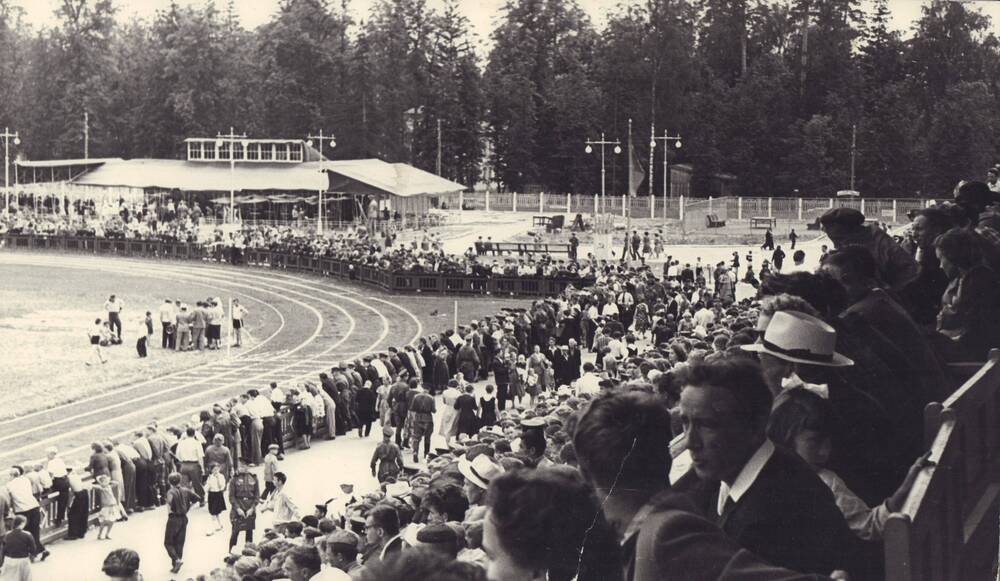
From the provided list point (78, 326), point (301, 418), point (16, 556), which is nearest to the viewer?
point (16, 556)

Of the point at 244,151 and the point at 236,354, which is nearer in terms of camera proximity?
the point at 236,354

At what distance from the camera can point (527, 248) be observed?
62.8 meters

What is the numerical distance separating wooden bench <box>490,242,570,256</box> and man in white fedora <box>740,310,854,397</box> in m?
54.0

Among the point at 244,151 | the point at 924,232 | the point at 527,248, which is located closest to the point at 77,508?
the point at 924,232

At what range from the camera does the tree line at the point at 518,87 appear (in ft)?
241

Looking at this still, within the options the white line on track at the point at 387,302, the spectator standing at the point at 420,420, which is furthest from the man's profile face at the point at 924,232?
the white line on track at the point at 387,302

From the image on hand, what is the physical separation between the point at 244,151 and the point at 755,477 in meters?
87.9

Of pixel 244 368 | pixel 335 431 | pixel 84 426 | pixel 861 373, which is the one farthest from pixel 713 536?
pixel 244 368

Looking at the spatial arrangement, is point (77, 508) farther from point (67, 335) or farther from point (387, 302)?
point (387, 302)

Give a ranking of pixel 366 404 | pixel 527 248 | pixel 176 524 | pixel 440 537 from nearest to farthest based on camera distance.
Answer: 1. pixel 440 537
2. pixel 176 524
3. pixel 366 404
4. pixel 527 248

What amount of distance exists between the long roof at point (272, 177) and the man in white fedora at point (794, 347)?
238 ft

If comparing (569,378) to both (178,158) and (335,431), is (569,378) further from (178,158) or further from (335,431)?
(178,158)

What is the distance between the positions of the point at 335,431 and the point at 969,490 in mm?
21016

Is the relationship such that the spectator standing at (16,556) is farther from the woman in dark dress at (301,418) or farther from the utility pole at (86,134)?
the utility pole at (86,134)
